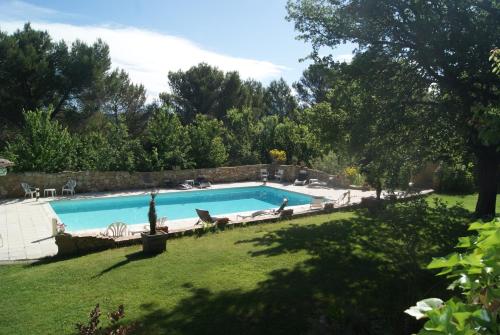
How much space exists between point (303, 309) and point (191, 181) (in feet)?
56.0

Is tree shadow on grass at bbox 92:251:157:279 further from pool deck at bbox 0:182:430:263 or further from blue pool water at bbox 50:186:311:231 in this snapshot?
blue pool water at bbox 50:186:311:231

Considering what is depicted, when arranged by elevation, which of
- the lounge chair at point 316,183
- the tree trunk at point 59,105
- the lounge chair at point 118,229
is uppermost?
the tree trunk at point 59,105

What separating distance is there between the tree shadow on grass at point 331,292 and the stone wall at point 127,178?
512 inches

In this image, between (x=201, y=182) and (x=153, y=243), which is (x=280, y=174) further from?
(x=153, y=243)

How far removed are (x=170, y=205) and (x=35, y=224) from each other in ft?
22.9

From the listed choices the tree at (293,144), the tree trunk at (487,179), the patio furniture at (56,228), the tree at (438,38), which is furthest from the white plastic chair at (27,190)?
the tree trunk at (487,179)

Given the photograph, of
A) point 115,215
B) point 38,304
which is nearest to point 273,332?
point 38,304

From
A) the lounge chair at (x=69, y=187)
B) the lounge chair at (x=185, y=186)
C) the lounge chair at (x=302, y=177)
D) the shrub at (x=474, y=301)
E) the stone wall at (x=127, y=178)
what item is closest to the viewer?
the shrub at (x=474, y=301)

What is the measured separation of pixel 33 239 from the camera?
476 inches

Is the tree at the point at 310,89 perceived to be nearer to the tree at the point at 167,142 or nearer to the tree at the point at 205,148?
the tree at the point at 205,148

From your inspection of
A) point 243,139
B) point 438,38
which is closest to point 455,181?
point 438,38

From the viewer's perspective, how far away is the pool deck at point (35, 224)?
1075 centimetres

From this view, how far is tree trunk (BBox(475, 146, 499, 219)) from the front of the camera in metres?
11.8

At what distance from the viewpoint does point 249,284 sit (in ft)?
24.8
